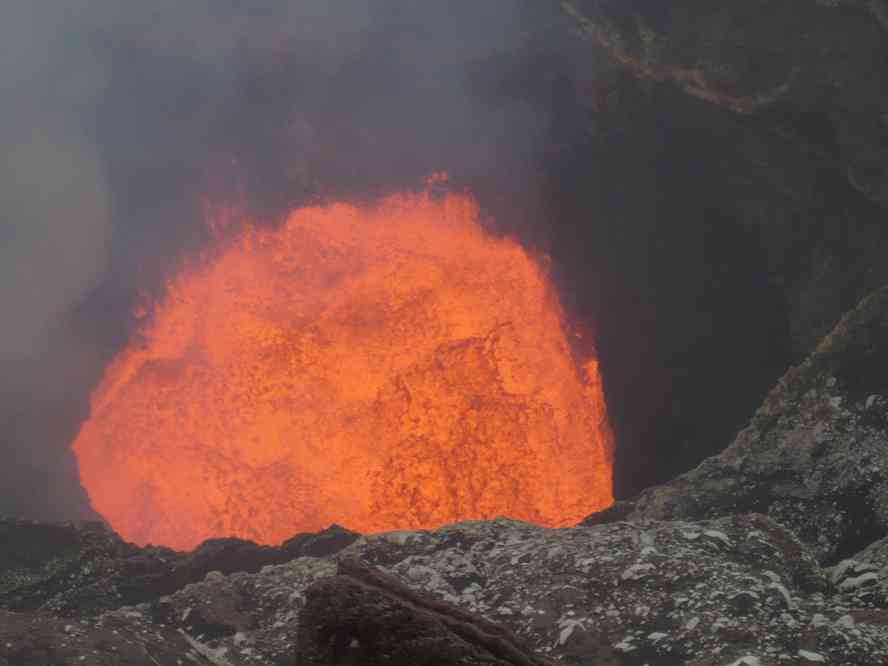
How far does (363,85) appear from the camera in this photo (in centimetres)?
1875

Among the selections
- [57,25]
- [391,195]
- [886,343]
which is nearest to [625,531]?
[886,343]

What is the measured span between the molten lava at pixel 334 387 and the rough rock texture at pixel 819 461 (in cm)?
627

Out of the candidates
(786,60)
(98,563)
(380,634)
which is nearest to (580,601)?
(380,634)

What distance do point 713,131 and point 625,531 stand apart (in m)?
9.06

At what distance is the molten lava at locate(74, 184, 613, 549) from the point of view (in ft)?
62.1

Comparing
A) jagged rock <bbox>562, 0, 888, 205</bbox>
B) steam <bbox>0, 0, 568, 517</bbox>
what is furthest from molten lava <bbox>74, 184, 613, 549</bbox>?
jagged rock <bbox>562, 0, 888, 205</bbox>

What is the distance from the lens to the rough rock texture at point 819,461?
428 inches

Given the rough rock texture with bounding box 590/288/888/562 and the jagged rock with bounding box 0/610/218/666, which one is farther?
the rough rock texture with bounding box 590/288/888/562

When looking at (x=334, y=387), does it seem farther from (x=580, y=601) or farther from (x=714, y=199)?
(x=580, y=601)

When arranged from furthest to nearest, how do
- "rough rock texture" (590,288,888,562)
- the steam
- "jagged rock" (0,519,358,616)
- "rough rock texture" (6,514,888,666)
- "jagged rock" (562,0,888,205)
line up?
1. the steam
2. "jagged rock" (562,0,888,205)
3. "jagged rock" (0,519,358,616)
4. "rough rock texture" (590,288,888,562)
5. "rough rock texture" (6,514,888,666)

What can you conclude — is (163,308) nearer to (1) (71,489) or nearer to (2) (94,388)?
(2) (94,388)

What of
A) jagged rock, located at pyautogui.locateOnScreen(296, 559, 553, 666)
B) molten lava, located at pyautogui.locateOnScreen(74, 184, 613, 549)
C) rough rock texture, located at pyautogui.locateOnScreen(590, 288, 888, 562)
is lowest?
jagged rock, located at pyautogui.locateOnScreen(296, 559, 553, 666)

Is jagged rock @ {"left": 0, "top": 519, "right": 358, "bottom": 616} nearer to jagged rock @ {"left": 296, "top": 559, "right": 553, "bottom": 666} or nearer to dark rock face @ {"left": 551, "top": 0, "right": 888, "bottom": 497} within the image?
dark rock face @ {"left": 551, "top": 0, "right": 888, "bottom": 497}

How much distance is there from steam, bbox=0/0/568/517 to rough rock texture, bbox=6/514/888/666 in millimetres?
9239
